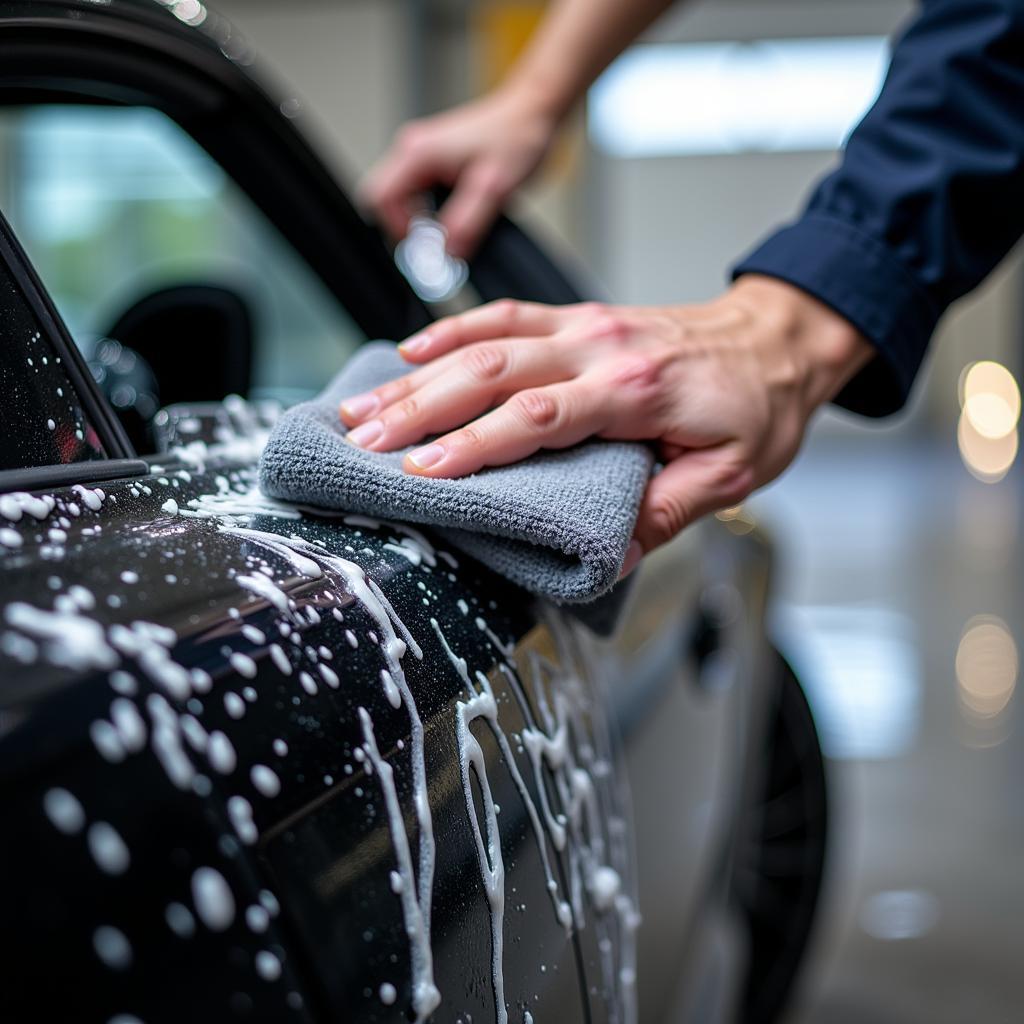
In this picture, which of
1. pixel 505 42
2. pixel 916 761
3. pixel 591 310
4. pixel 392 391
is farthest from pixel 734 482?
pixel 505 42

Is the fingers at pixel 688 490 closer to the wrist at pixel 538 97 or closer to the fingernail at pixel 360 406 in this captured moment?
the fingernail at pixel 360 406

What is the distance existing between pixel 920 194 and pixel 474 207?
616 mm

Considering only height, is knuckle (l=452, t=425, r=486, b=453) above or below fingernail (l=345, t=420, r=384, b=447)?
below

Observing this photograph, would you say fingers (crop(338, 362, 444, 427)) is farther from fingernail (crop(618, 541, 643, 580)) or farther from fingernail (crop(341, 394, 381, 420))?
fingernail (crop(618, 541, 643, 580))

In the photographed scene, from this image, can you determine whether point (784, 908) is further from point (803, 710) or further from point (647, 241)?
point (647, 241)

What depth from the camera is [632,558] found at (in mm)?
735

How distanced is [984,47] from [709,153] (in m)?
Answer: 12.1

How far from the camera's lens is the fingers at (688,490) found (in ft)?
2.48

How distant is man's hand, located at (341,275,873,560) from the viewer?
67cm

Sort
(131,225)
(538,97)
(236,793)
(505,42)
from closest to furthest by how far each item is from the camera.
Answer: (236,793), (538,97), (505,42), (131,225)

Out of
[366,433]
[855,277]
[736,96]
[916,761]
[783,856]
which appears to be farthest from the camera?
[736,96]

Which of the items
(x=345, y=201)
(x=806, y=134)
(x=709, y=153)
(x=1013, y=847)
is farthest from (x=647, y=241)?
(x=345, y=201)

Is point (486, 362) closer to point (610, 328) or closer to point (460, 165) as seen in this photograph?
point (610, 328)

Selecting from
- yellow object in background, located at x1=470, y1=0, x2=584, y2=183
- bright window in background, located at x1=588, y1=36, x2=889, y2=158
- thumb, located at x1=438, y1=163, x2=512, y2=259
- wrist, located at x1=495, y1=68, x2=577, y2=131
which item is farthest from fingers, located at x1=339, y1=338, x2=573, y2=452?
bright window in background, located at x1=588, y1=36, x2=889, y2=158
